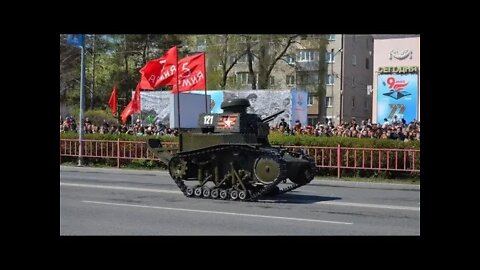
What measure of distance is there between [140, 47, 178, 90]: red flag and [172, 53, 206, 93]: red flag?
13.0 inches

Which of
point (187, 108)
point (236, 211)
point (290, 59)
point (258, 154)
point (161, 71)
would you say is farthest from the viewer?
point (290, 59)

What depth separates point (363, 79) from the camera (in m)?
62.6

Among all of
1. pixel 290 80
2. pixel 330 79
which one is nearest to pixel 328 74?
pixel 330 79

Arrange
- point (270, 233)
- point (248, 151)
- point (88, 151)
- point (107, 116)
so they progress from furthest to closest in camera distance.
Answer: point (107, 116)
point (88, 151)
point (248, 151)
point (270, 233)

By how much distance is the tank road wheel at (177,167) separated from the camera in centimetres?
1478

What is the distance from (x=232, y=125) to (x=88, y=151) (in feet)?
39.8

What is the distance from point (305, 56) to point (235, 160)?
4251 centimetres

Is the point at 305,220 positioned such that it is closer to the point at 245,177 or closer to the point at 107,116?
the point at 245,177

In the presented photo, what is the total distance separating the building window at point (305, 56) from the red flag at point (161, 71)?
34.8 meters

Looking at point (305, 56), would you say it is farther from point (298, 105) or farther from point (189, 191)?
point (189, 191)

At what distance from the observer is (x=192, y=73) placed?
19203 mm
